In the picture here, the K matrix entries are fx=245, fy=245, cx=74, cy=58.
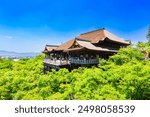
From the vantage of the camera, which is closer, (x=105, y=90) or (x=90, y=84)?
(x=105, y=90)

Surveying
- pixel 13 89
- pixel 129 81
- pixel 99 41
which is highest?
pixel 99 41

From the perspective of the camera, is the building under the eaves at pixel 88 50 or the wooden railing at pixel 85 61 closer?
the wooden railing at pixel 85 61

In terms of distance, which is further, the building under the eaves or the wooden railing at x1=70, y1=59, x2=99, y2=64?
the building under the eaves

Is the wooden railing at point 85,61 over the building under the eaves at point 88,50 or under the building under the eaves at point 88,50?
under

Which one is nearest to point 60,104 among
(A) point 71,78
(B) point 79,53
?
(A) point 71,78

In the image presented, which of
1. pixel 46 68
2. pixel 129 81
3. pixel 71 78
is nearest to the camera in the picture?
pixel 129 81

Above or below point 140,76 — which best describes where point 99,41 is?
above

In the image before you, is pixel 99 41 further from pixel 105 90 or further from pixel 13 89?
pixel 105 90

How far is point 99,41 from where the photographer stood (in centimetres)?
3219

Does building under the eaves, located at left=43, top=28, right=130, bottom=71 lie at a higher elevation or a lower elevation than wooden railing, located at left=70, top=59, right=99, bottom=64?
higher

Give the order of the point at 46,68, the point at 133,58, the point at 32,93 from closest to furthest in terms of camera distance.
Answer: the point at 32,93, the point at 133,58, the point at 46,68

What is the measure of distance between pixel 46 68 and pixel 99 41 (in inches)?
374

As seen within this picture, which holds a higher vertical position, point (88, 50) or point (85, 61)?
point (88, 50)

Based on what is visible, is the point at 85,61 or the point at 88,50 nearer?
the point at 85,61
